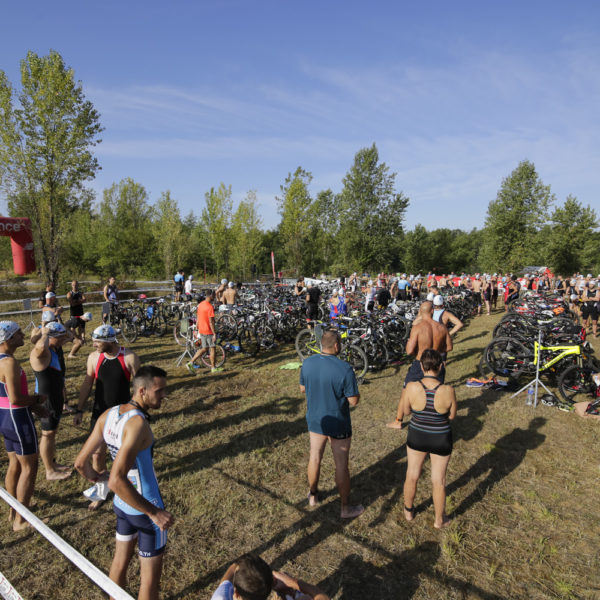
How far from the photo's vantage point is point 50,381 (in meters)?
4.21

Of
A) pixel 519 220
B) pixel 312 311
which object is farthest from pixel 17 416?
pixel 519 220

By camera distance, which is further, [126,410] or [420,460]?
[420,460]

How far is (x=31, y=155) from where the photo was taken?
16.5 meters

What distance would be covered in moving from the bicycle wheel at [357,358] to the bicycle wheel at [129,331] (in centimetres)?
696

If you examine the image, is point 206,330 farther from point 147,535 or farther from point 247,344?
point 147,535

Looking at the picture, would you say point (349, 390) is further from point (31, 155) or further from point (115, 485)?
point (31, 155)

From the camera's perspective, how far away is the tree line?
1656 centimetres

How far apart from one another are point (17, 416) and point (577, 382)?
8.46 metres

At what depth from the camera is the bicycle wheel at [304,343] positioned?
929 centimetres

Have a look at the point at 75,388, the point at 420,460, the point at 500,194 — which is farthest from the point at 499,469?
the point at 500,194

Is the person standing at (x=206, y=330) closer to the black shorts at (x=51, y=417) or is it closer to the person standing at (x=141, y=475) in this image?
the black shorts at (x=51, y=417)

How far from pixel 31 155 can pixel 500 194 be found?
36124 mm

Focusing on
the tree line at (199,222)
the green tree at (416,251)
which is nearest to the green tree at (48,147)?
the tree line at (199,222)

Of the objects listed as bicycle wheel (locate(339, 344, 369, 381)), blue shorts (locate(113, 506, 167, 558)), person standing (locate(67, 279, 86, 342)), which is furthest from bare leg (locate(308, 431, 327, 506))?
person standing (locate(67, 279, 86, 342))
